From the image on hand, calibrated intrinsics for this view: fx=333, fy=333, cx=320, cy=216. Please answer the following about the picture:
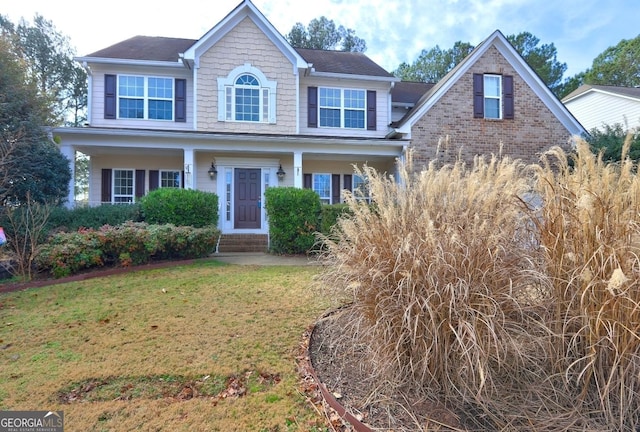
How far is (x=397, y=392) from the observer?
251cm

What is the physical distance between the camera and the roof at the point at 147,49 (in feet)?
39.1

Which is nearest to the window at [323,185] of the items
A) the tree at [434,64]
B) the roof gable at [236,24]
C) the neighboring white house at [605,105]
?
the roof gable at [236,24]

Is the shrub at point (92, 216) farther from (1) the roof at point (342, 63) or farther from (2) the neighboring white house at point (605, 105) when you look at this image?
(2) the neighboring white house at point (605, 105)

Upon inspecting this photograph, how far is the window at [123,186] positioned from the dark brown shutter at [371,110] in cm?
920

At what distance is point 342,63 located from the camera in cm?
1420

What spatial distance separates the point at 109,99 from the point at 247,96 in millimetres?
4748

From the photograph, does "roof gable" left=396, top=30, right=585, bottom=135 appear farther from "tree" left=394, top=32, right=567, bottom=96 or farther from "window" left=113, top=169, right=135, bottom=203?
"tree" left=394, top=32, right=567, bottom=96

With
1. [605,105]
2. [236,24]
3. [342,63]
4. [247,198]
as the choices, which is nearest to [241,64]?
[236,24]

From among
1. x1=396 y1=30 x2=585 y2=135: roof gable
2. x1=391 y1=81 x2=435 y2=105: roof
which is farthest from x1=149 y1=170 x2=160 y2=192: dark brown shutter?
x1=391 y1=81 x2=435 y2=105: roof

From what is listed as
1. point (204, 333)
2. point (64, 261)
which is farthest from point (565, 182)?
point (64, 261)

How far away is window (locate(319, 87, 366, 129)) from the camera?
42.8 ft

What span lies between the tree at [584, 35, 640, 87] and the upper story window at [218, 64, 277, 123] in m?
32.2

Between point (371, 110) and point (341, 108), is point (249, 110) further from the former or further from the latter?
point (371, 110)

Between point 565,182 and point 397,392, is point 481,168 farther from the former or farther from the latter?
point 397,392
